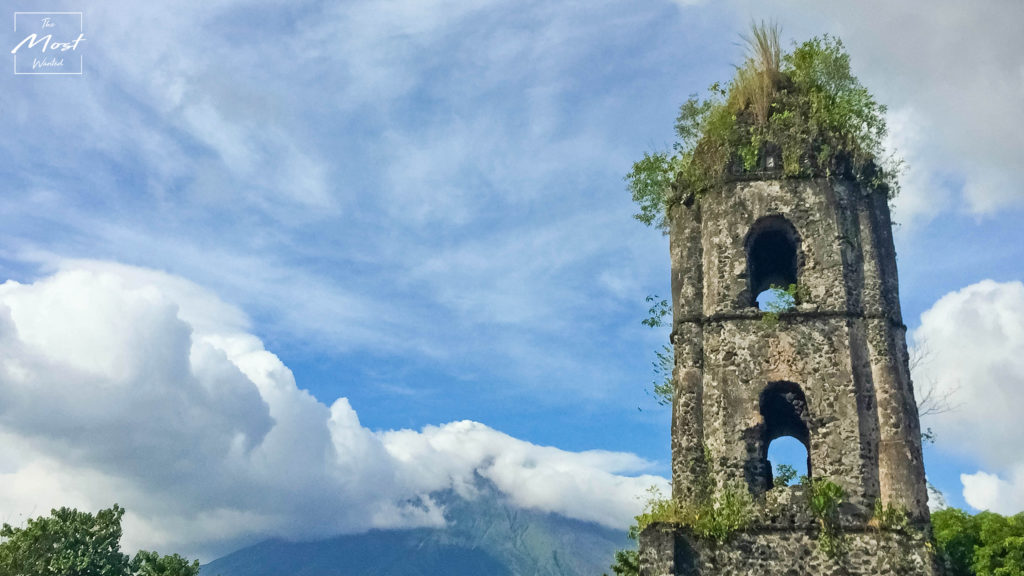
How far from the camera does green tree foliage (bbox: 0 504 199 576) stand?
951 inches

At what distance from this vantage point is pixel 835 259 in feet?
43.5

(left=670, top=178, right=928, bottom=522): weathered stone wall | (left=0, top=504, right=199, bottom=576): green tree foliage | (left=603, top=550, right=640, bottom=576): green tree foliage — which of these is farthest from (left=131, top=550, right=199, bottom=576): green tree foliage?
(left=670, top=178, right=928, bottom=522): weathered stone wall

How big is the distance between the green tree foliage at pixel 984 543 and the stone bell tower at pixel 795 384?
4.76 m

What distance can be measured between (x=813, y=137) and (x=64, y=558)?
79.1ft

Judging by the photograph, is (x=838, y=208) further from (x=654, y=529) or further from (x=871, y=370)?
(x=654, y=529)

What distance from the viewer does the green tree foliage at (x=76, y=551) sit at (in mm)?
24156

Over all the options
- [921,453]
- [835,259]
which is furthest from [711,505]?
[835,259]

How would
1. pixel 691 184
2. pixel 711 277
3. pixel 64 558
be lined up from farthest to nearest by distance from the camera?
pixel 64 558 → pixel 691 184 → pixel 711 277

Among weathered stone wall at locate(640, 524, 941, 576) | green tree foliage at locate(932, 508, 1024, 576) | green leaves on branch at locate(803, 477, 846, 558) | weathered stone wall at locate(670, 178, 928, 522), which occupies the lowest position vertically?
weathered stone wall at locate(640, 524, 941, 576)

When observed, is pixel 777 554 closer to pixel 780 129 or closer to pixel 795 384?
pixel 795 384

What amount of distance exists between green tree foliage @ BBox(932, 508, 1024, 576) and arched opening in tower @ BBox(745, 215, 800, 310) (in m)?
5.59

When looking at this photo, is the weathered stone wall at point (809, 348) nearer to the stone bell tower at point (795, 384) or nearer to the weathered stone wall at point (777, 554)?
the stone bell tower at point (795, 384)

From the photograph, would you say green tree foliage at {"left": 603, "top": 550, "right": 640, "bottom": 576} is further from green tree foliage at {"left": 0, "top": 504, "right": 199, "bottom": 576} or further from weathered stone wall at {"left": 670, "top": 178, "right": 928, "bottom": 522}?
green tree foliage at {"left": 0, "top": 504, "right": 199, "bottom": 576}

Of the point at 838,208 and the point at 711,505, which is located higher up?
the point at 838,208
